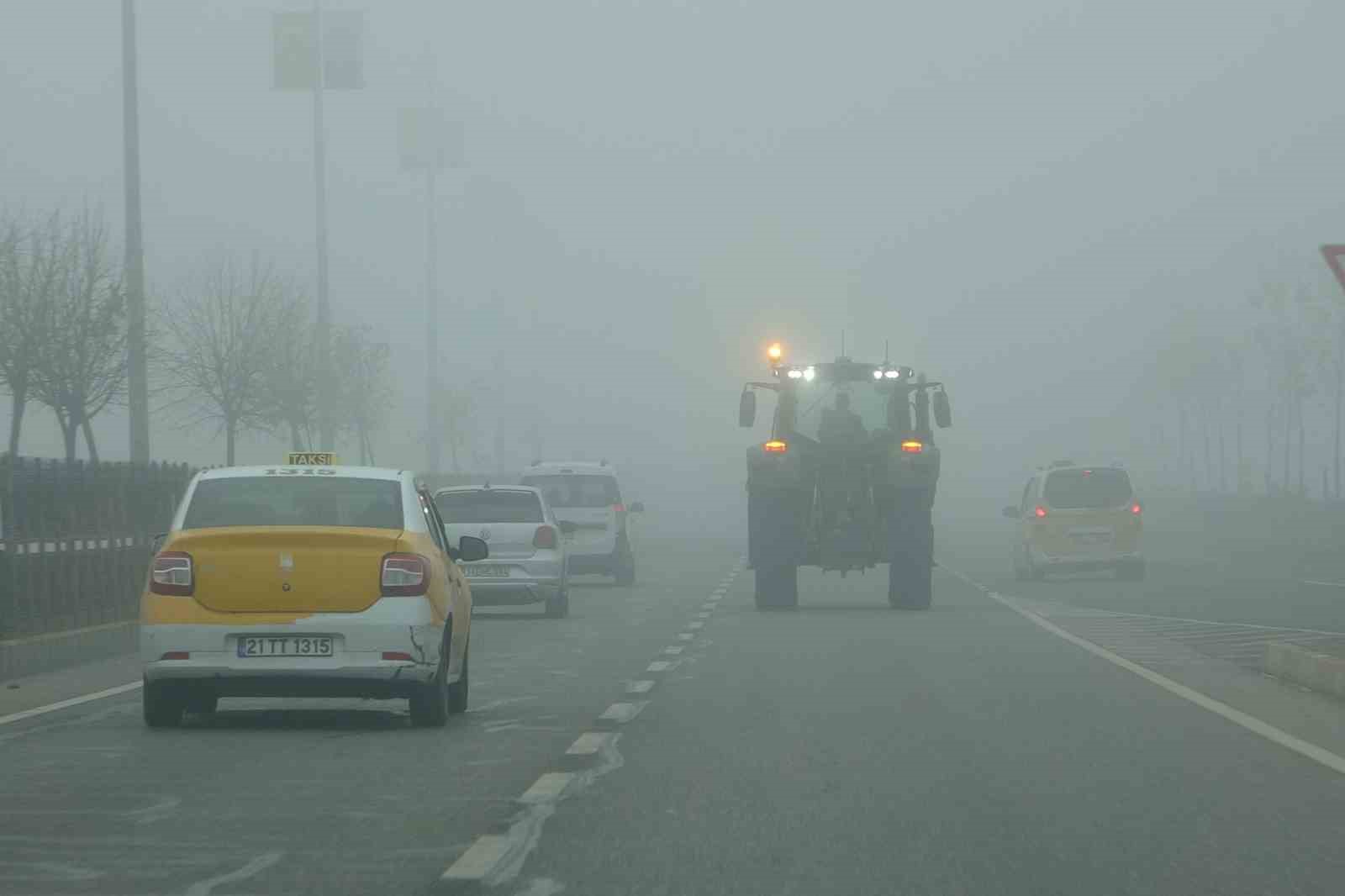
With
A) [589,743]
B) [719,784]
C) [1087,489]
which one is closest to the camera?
[719,784]

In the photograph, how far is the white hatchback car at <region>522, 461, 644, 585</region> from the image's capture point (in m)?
36.5

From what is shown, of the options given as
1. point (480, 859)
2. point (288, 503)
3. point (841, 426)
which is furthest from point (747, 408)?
point (480, 859)

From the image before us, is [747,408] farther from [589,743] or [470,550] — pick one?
[589,743]

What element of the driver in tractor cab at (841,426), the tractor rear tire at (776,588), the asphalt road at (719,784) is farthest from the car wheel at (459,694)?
the driver in tractor cab at (841,426)

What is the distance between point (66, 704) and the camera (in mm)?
15867

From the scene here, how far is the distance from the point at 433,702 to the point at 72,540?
8.64 meters

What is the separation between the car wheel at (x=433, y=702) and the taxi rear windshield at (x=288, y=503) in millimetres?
882

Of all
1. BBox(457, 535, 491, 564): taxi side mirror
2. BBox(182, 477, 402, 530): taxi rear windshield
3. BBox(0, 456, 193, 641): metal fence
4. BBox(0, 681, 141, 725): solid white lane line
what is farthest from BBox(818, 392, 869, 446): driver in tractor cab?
BBox(182, 477, 402, 530): taxi rear windshield

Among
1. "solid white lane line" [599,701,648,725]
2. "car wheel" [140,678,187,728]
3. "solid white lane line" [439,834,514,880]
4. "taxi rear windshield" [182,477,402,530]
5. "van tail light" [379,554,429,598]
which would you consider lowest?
"solid white lane line" [599,701,648,725]

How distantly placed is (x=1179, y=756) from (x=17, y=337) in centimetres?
3176

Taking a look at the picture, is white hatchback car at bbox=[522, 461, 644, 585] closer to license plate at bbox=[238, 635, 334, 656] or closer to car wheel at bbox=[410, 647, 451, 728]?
car wheel at bbox=[410, 647, 451, 728]

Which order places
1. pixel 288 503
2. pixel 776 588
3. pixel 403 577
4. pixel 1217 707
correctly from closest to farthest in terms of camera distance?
pixel 403 577
pixel 288 503
pixel 1217 707
pixel 776 588

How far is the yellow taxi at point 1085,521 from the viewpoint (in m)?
36.7

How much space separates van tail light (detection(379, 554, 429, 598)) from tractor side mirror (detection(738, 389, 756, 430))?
45.6 ft
